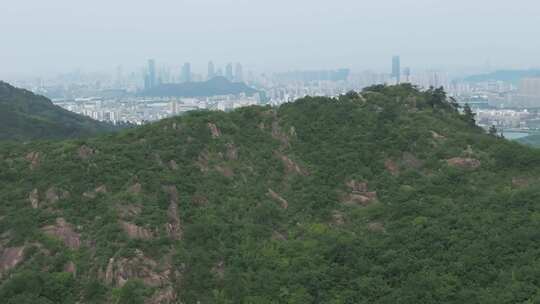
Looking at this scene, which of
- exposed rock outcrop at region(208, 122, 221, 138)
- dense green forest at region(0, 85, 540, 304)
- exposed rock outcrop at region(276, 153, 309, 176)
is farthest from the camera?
exposed rock outcrop at region(208, 122, 221, 138)

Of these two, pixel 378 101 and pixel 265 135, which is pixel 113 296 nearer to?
pixel 265 135

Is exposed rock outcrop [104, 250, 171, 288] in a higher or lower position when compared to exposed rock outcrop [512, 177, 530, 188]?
lower

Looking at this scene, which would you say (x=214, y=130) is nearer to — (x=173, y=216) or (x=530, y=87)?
(x=173, y=216)

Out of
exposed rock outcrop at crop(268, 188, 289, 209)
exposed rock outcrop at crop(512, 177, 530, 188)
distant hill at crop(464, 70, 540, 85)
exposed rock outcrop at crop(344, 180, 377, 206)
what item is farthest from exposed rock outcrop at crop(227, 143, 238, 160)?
distant hill at crop(464, 70, 540, 85)

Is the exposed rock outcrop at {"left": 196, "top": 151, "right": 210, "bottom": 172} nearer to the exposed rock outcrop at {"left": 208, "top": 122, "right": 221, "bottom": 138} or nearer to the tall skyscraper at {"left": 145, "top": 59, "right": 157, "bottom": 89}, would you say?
the exposed rock outcrop at {"left": 208, "top": 122, "right": 221, "bottom": 138}

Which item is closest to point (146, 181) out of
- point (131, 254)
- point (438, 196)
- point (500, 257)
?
point (131, 254)

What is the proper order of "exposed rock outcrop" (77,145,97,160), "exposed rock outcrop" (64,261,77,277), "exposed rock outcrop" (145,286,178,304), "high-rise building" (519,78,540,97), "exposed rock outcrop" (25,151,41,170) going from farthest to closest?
1. "high-rise building" (519,78,540,97)
2. "exposed rock outcrop" (77,145,97,160)
3. "exposed rock outcrop" (25,151,41,170)
4. "exposed rock outcrop" (64,261,77,277)
5. "exposed rock outcrop" (145,286,178,304)

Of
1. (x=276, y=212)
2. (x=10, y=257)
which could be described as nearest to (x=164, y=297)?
(x=10, y=257)
